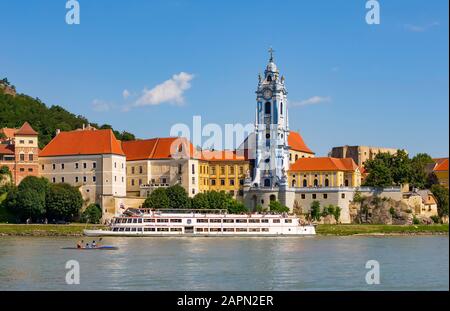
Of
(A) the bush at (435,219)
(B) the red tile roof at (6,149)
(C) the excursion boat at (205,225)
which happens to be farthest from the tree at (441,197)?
(B) the red tile roof at (6,149)

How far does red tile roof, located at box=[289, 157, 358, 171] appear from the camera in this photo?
327ft

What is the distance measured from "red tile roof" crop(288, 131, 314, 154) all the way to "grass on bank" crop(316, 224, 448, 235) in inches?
770

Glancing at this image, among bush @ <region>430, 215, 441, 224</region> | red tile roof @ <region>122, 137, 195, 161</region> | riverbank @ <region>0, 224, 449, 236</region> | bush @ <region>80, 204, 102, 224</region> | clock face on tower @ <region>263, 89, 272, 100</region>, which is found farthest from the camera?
red tile roof @ <region>122, 137, 195, 161</region>

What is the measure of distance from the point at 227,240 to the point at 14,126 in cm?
6213

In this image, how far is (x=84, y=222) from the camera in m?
91.8

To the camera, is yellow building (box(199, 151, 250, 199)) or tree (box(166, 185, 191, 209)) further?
yellow building (box(199, 151, 250, 199))

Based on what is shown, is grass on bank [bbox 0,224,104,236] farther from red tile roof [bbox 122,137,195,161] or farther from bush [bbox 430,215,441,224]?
bush [bbox 430,215,441,224]

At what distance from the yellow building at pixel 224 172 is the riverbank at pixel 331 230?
1592 centimetres

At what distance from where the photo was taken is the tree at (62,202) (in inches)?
3509

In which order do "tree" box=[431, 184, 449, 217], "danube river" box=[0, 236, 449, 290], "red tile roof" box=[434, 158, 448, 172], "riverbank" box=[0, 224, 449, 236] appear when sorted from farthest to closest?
"red tile roof" box=[434, 158, 448, 172]
"tree" box=[431, 184, 449, 217]
"riverbank" box=[0, 224, 449, 236]
"danube river" box=[0, 236, 449, 290]

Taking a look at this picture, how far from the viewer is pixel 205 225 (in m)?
81.5

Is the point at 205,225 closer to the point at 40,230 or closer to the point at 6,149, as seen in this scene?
the point at 40,230

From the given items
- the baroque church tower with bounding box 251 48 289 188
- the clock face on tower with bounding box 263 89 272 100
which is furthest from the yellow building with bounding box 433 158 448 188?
the clock face on tower with bounding box 263 89 272 100

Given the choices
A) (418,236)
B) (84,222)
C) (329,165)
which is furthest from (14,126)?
(418,236)
